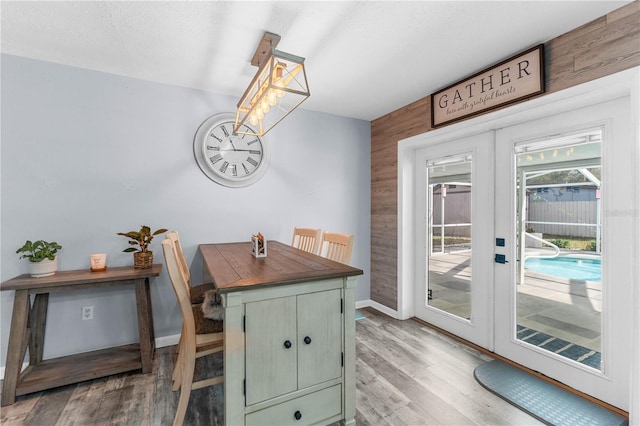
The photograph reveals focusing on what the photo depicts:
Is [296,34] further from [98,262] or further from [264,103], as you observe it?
[98,262]

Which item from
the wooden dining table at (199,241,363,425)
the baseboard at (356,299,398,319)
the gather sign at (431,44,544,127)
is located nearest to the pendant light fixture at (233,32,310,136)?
the wooden dining table at (199,241,363,425)

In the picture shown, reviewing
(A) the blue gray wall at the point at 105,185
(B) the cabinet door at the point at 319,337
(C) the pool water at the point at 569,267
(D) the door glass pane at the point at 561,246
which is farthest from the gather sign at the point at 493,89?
(B) the cabinet door at the point at 319,337

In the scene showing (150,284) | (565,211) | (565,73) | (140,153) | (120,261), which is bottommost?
(150,284)

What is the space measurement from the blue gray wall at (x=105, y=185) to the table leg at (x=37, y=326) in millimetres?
56

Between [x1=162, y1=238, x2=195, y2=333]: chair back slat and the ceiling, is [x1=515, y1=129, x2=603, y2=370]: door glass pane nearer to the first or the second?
the ceiling

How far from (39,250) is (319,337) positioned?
7.10 ft

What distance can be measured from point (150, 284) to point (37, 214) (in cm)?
100

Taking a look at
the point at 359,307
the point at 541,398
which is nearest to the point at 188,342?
the point at 541,398

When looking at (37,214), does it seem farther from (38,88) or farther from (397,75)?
(397,75)

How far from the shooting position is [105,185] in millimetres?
2449

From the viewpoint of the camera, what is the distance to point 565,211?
2.08 metres

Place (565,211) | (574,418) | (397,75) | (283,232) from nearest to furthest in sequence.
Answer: (574,418), (565,211), (397,75), (283,232)

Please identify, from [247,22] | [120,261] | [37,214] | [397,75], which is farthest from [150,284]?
[397,75]

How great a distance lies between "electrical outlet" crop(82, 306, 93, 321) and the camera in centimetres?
238
